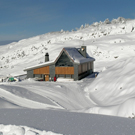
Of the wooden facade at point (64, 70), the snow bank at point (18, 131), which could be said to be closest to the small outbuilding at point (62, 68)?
the wooden facade at point (64, 70)

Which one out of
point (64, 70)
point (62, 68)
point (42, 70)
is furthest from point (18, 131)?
point (42, 70)

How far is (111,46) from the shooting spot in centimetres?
5150

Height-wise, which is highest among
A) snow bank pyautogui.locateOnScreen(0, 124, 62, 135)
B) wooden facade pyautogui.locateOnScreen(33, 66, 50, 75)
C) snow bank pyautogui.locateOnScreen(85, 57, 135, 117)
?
snow bank pyautogui.locateOnScreen(0, 124, 62, 135)

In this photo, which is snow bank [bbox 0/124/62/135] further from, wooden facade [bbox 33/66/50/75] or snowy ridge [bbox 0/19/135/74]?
snowy ridge [bbox 0/19/135/74]

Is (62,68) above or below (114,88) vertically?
below

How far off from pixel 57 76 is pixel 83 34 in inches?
1798

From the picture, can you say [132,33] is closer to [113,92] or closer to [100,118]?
[113,92]

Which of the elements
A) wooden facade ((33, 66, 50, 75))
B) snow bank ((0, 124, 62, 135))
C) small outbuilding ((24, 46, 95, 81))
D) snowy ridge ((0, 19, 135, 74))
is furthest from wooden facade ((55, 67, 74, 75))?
snow bank ((0, 124, 62, 135))

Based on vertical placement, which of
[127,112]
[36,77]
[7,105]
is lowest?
[36,77]

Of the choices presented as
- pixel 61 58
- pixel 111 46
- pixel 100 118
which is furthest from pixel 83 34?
pixel 100 118

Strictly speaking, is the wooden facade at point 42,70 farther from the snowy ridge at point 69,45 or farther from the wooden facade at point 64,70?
the snowy ridge at point 69,45

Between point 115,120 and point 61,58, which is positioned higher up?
point 115,120

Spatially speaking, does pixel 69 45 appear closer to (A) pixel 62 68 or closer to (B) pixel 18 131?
(A) pixel 62 68

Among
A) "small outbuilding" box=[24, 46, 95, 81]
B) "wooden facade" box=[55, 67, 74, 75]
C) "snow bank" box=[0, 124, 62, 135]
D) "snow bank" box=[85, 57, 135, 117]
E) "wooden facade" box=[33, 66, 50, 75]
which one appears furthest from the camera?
"wooden facade" box=[33, 66, 50, 75]
